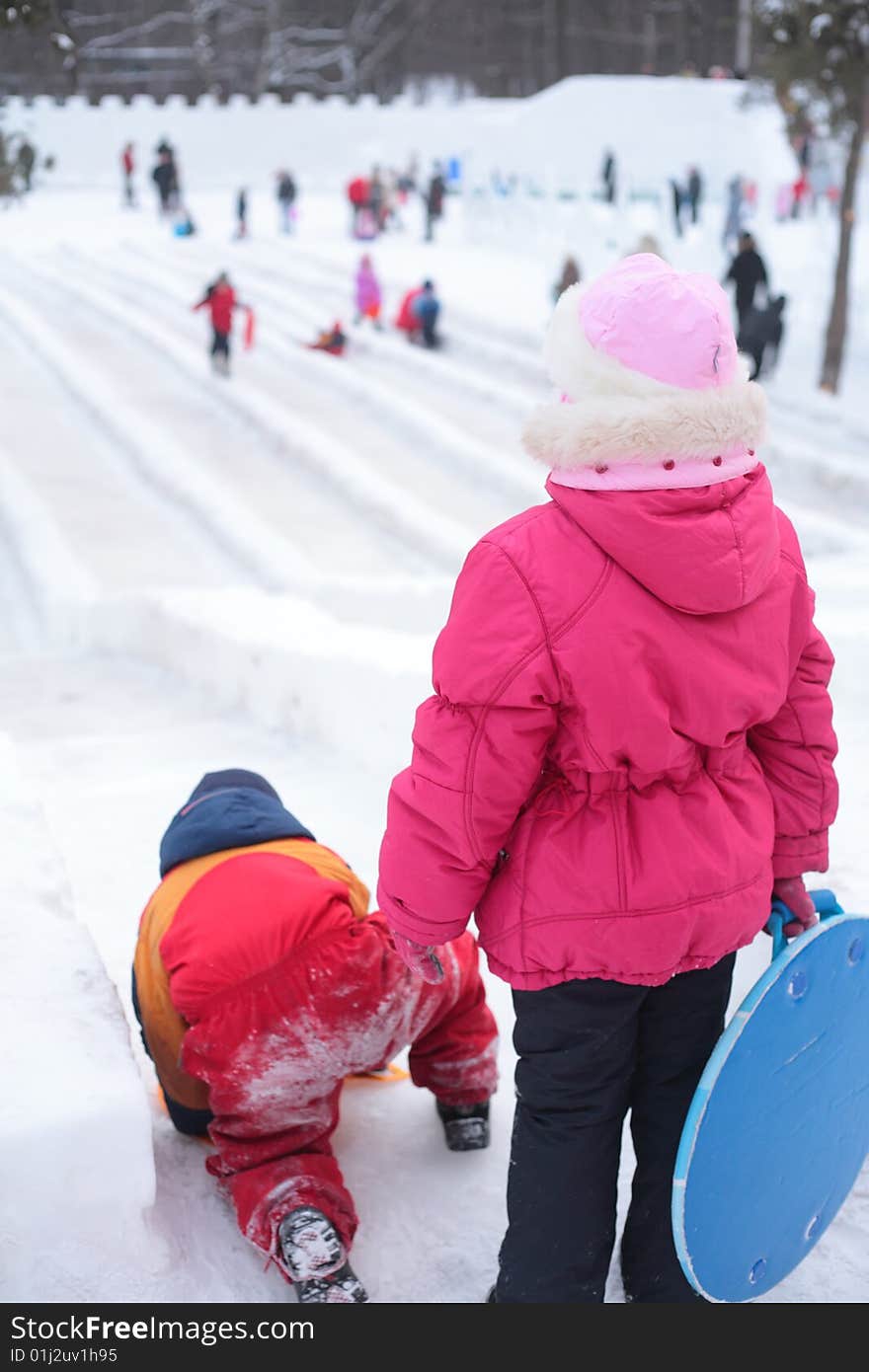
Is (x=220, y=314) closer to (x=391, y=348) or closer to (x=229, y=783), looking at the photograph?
(x=391, y=348)

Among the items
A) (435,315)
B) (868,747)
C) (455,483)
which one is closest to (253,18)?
(435,315)

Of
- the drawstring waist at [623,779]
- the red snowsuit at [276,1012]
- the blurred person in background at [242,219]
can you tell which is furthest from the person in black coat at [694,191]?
the drawstring waist at [623,779]

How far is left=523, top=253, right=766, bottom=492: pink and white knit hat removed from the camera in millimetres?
1677

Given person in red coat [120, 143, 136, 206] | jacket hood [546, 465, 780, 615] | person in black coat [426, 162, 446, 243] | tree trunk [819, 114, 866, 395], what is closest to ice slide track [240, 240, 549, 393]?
tree trunk [819, 114, 866, 395]

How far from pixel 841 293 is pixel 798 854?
14.2 meters

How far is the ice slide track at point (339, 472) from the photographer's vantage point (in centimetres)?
1027

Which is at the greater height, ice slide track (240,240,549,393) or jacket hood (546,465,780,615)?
jacket hood (546,465,780,615)

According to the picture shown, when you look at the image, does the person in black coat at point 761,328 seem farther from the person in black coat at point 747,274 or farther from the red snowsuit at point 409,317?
the red snowsuit at point 409,317

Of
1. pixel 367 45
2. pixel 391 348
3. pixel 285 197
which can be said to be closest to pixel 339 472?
pixel 391 348

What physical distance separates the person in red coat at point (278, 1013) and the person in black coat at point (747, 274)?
1382cm

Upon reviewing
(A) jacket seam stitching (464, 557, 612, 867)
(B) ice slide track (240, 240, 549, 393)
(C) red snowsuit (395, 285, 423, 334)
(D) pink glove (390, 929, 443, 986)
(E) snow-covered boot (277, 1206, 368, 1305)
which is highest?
(A) jacket seam stitching (464, 557, 612, 867)

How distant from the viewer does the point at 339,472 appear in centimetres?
1198

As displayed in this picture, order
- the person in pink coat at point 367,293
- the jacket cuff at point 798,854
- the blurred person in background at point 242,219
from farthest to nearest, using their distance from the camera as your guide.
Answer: the blurred person in background at point 242,219, the person in pink coat at point 367,293, the jacket cuff at point 798,854

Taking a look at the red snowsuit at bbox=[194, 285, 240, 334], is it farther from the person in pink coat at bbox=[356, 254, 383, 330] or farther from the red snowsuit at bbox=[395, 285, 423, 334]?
the person in pink coat at bbox=[356, 254, 383, 330]
